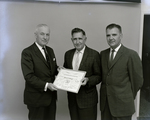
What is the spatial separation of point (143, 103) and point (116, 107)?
1.45 ft

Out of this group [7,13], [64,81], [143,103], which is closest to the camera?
[64,81]

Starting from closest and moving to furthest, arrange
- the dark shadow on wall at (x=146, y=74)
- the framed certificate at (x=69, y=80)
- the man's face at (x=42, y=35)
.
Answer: the framed certificate at (x=69, y=80)
the man's face at (x=42, y=35)
the dark shadow on wall at (x=146, y=74)

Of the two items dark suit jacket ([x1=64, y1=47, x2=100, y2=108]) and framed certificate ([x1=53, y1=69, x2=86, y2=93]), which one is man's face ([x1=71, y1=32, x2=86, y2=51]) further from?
framed certificate ([x1=53, y1=69, x2=86, y2=93])

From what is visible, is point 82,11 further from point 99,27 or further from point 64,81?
point 64,81

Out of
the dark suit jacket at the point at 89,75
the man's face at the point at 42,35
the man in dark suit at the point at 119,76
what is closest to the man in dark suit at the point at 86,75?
the dark suit jacket at the point at 89,75

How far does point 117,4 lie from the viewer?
1.22 metres

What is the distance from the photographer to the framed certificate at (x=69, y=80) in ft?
3.39

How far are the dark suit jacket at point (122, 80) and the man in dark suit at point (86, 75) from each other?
0.12 m

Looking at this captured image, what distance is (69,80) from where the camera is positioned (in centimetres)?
106

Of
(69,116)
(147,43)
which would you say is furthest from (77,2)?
(69,116)

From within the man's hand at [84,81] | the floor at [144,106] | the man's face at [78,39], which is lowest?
the floor at [144,106]

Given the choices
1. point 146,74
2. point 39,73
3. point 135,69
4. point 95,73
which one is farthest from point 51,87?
point 146,74

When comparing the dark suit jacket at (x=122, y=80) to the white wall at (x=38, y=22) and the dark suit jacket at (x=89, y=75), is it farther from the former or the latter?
the white wall at (x=38, y=22)

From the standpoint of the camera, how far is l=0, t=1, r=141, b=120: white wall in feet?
3.98
